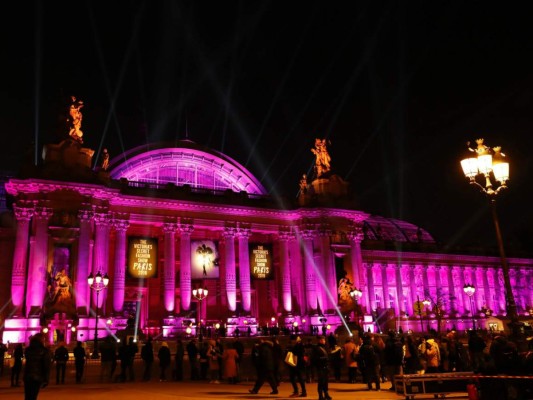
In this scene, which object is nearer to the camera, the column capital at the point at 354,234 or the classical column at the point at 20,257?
the classical column at the point at 20,257

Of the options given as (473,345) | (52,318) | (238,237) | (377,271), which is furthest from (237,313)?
(473,345)

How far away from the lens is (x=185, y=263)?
1779 inches

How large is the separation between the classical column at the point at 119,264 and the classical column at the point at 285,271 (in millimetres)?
15067

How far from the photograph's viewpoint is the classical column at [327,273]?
161ft

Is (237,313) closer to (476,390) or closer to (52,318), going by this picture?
(52,318)

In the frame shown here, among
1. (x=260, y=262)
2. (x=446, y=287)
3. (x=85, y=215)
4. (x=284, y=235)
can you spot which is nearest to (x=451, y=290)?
(x=446, y=287)

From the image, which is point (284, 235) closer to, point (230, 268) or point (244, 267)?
point (244, 267)

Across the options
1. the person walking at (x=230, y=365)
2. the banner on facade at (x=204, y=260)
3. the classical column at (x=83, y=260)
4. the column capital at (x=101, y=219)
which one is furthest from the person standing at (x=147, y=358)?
the banner on facade at (x=204, y=260)

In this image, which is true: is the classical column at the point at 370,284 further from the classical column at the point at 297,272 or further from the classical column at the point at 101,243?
the classical column at the point at 101,243

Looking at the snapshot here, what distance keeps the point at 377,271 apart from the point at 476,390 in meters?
54.6

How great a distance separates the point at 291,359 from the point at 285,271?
3341 cm

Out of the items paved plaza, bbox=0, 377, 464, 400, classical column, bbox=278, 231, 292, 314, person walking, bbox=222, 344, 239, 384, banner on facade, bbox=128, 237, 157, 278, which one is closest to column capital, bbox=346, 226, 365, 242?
classical column, bbox=278, 231, 292, 314

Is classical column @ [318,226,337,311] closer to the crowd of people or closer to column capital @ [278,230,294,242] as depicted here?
column capital @ [278,230,294,242]

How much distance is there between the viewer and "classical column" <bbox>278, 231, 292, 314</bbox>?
1935 inches
